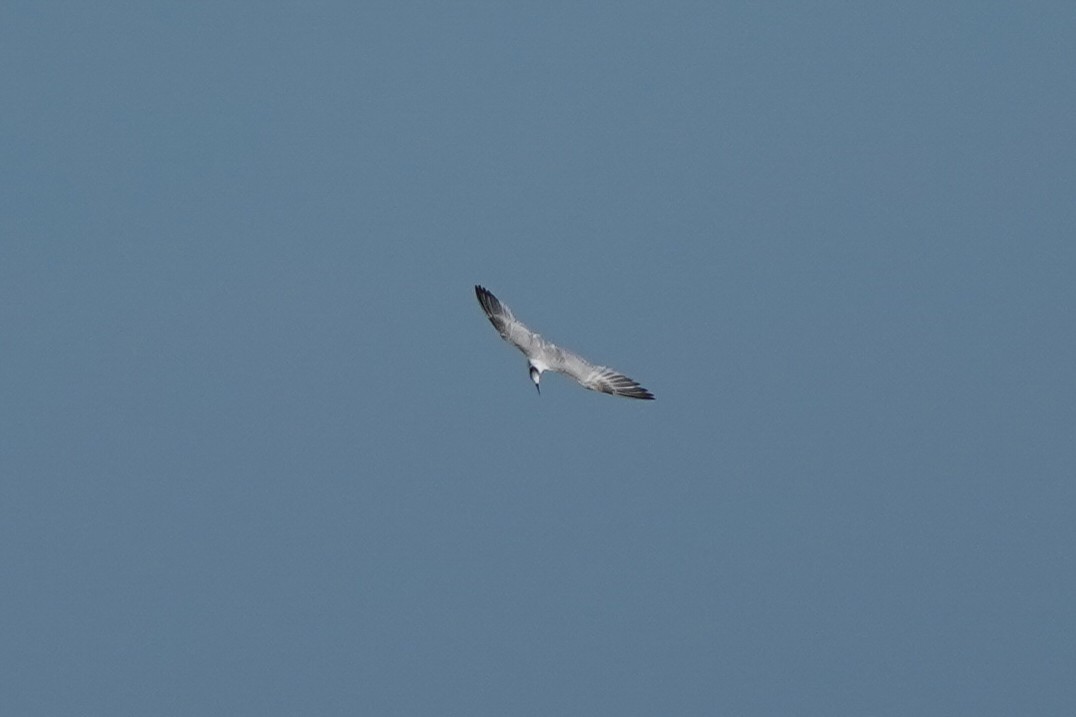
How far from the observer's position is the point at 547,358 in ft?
105

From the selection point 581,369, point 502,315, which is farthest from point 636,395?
point 502,315

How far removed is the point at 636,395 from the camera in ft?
102

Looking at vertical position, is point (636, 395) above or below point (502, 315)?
below

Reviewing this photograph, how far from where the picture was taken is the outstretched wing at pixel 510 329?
31.6 metres

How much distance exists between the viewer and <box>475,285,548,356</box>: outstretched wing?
31609 mm

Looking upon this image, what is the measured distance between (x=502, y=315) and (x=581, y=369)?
314cm

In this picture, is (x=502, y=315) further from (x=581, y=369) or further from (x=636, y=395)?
(x=636, y=395)

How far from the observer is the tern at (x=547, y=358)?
31.5 metres

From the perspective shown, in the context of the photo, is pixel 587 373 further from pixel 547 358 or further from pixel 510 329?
pixel 510 329

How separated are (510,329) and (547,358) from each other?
1.58 metres

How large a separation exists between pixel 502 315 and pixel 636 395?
16.6 feet

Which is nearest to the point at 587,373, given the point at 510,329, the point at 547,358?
the point at 547,358

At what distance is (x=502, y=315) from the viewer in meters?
31.7

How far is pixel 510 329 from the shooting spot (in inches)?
1244
